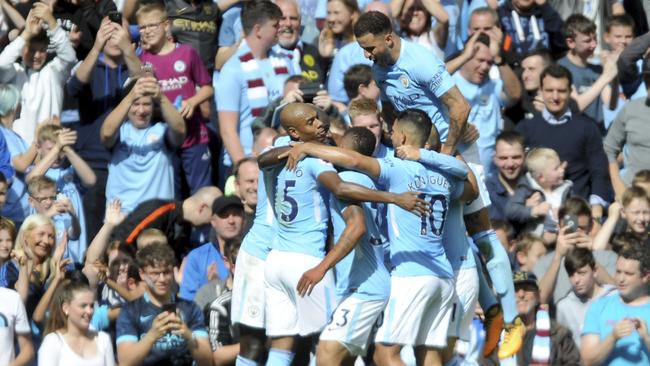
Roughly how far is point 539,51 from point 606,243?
3060 millimetres

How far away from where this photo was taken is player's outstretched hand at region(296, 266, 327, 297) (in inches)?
512

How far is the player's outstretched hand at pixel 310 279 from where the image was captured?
1299 centimetres

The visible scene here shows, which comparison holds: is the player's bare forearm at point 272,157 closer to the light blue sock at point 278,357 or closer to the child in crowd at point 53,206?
the light blue sock at point 278,357

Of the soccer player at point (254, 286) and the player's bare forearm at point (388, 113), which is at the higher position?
Result: the player's bare forearm at point (388, 113)

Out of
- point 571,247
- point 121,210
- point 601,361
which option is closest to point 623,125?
point 571,247

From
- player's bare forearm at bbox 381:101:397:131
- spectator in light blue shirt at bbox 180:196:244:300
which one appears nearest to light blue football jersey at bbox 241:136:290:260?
player's bare forearm at bbox 381:101:397:131

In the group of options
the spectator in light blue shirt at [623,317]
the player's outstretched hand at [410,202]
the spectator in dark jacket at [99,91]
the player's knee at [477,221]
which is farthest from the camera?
the spectator in dark jacket at [99,91]

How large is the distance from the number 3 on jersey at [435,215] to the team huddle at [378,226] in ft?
0.03

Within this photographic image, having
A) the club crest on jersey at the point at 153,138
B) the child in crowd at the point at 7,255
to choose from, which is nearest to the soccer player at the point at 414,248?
the child in crowd at the point at 7,255

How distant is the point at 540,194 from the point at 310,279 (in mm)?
4732

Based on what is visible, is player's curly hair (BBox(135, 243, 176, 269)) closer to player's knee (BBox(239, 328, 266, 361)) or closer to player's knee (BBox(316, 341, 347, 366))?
player's knee (BBox(239, 328, 266, 361))

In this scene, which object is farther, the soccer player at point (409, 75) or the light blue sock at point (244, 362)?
the light blue sock at point (244, 362)

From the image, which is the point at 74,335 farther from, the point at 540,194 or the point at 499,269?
the point at 540,194

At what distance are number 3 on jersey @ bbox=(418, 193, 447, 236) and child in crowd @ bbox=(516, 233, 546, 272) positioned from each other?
2.99 m
